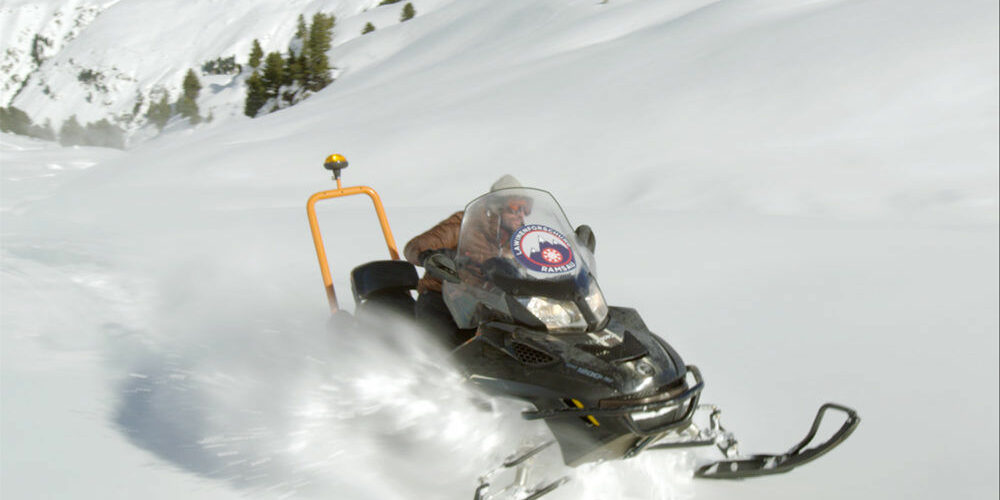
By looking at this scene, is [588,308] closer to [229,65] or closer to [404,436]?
[404,436]

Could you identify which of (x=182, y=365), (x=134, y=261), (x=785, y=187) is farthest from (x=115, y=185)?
(x=785, y=187)

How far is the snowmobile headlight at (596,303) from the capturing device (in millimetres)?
3383

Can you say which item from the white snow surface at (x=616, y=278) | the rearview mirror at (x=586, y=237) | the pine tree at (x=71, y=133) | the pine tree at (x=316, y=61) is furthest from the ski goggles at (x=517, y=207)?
the pine tree at (x=71, y=133)

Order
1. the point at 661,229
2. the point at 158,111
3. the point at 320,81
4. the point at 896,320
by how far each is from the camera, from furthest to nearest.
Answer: the point at 158,111 → the point at 320,81 → the point at 661,229 → the point at 896,320

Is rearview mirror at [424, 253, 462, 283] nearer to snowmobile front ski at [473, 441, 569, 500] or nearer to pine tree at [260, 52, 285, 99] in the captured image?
snowmobile front ski at [473, 441, 569, 500]

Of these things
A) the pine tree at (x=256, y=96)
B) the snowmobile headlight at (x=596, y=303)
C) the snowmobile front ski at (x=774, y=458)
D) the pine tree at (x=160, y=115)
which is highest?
the pine tree at (x=160, y=115)

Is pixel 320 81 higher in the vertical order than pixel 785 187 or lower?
higher

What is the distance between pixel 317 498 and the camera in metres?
3.38

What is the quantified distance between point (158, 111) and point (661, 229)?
78.5 meters

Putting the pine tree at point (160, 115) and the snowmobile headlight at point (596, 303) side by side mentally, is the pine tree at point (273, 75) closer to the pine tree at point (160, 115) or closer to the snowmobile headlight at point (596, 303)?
the pine tree at point (160, 115)

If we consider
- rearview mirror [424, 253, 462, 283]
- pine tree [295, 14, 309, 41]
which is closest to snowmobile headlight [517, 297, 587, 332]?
rearview mirror [424, 253, 462, 283]

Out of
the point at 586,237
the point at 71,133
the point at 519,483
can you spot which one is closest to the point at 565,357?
the point at 519,483

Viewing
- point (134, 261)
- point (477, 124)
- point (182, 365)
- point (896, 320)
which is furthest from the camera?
point (477, 124)

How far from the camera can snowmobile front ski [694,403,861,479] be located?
3.09 metres
